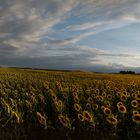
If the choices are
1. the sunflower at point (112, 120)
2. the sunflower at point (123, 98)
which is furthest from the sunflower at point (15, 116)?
the sunflower at point (123, 98)

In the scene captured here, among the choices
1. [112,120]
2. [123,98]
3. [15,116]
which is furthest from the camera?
[123,98]

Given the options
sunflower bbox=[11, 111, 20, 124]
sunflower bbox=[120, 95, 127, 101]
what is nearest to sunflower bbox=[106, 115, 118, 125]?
sunflower bbox=[11, 111, 20, 124]

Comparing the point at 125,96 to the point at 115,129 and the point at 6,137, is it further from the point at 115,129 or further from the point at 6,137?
the point at 6,137

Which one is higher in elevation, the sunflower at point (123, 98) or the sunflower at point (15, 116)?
the sunflower at point (123, 98)

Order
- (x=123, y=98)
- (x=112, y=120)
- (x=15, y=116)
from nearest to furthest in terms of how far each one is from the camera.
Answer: (x=112, y=120)
(x=15, y=116)
(x=123, y=98)

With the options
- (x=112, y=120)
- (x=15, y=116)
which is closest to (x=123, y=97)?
(x=112, y=120)

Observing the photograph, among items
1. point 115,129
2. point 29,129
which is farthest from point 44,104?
point 115,129

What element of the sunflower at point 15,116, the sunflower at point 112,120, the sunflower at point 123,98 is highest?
the sunflower at point 123,98

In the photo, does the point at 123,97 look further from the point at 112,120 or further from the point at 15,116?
the point at 15,116

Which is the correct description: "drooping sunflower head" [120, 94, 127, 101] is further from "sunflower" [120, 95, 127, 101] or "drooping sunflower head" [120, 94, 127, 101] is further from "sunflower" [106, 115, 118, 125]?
"sunflower" [106, 115, 118, 125]

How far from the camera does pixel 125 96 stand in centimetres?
1191

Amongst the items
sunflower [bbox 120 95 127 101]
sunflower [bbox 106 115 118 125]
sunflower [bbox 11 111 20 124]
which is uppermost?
sunflower [bbox 120 95 127 101]

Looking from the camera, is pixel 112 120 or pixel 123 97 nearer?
pixel 112 120

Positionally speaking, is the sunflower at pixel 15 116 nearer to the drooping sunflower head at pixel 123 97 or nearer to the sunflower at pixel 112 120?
the sunflower at pixel 112 120
